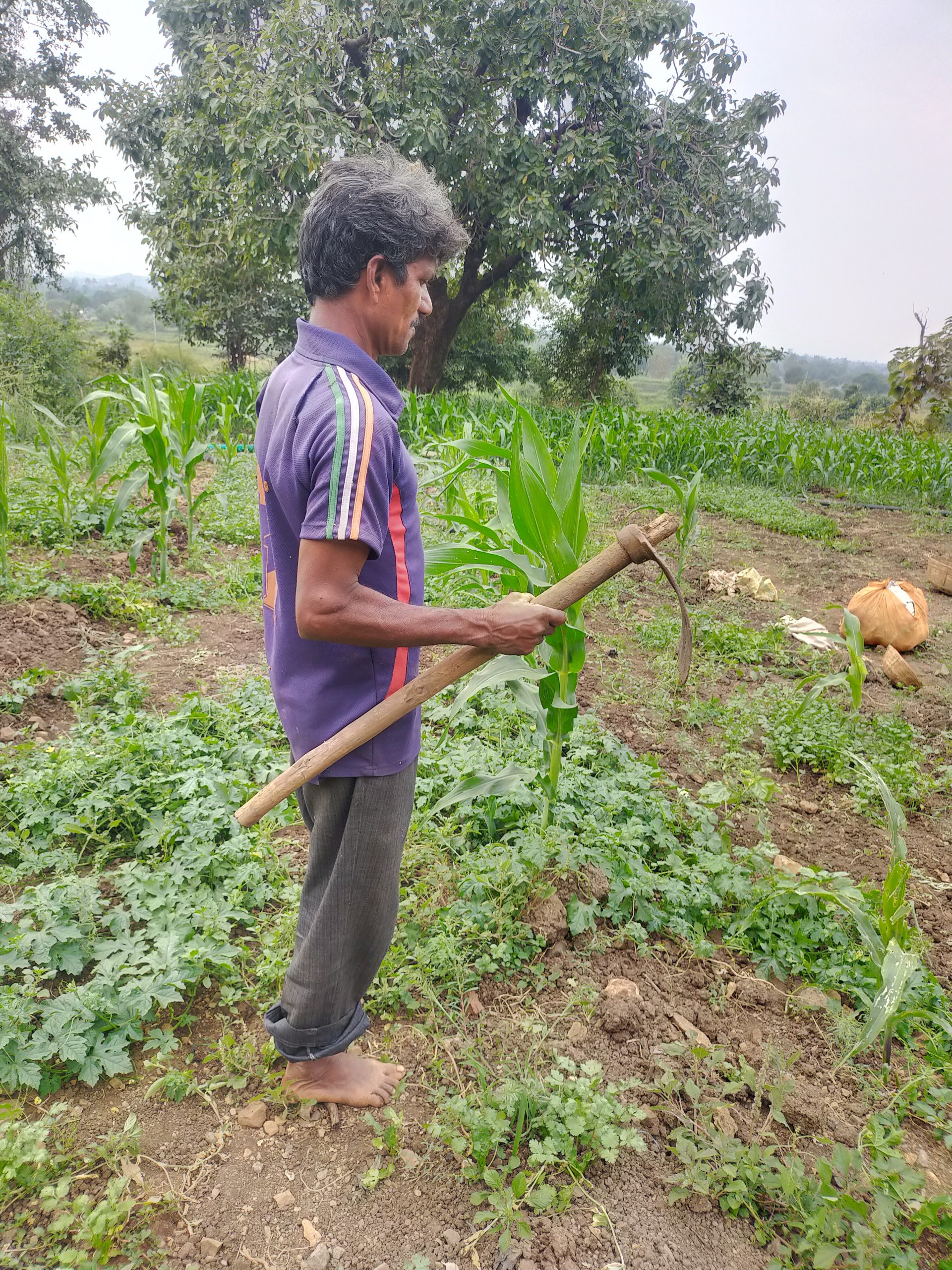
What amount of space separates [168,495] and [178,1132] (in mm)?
3817

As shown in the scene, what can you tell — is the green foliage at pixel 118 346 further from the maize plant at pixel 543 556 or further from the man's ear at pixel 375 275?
the man's ear at pixel 375 275

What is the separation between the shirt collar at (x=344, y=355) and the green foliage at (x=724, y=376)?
16.7 meters

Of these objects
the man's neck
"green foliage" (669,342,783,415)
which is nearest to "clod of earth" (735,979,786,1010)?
the man's neck

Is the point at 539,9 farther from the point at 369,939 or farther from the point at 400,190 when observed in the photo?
the point at 369,939

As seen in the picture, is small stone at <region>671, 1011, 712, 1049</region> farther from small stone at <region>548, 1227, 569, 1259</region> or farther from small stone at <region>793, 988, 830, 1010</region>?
small stone at <region>548, 1227, 569, 1259</region>

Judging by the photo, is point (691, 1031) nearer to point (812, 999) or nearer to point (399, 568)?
point (812, 999)

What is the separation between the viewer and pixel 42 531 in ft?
17.0

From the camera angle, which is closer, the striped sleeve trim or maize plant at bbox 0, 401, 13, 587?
the striped sleeve trim

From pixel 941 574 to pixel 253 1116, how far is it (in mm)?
6128

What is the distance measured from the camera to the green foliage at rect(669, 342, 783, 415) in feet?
55.2

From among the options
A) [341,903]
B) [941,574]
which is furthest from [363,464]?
[941,574]

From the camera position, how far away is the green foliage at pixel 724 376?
662 inches

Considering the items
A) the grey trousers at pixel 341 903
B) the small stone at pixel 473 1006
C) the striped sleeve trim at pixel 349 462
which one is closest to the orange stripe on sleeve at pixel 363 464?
the striped sleeve trim at pixel 349 462

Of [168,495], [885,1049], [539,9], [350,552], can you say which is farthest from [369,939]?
[539,9]
